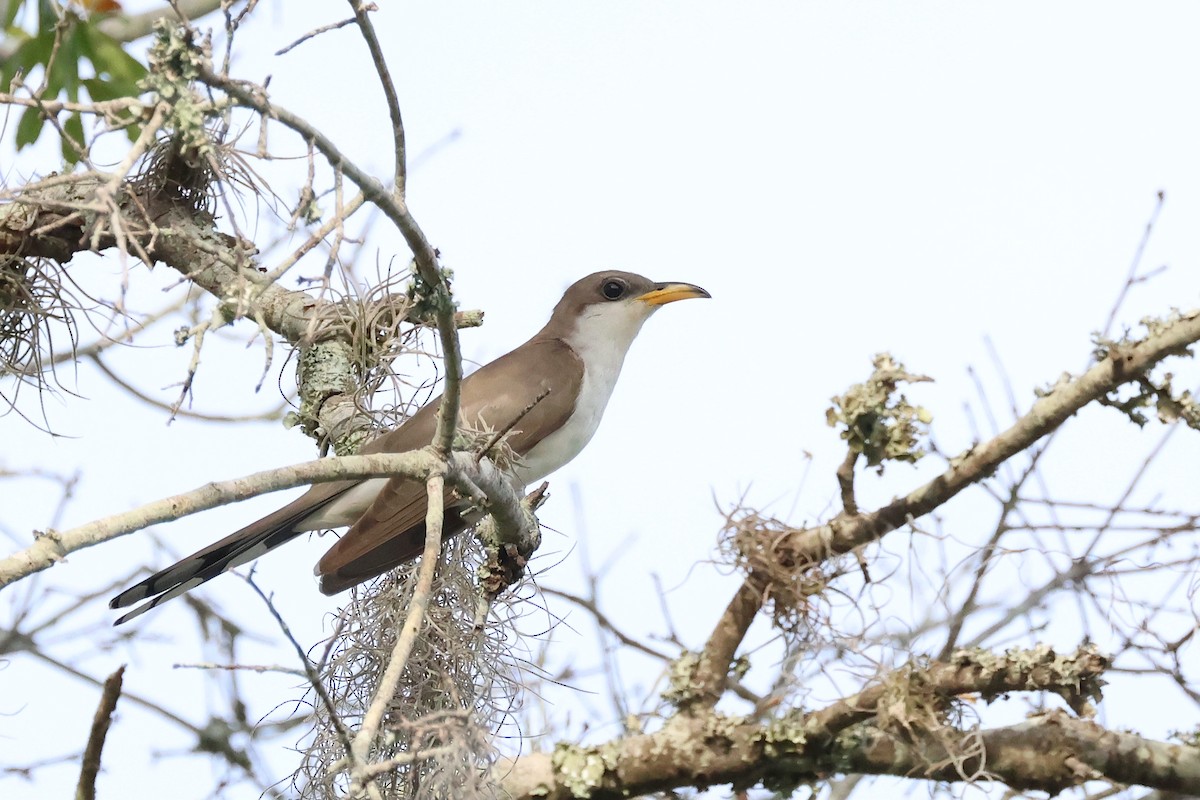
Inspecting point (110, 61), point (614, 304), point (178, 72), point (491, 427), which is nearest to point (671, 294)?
point (614, 304)

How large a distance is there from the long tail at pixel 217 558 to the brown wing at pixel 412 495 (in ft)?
1.00

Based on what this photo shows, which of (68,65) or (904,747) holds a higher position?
(68,65)

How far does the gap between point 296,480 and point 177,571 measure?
1427 mm

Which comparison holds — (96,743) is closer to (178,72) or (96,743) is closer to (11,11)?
(178,72)

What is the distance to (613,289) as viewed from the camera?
541 cm

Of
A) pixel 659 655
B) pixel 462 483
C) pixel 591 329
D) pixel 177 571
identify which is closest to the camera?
pixel 462 483

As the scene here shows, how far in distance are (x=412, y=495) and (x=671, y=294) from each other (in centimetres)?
189

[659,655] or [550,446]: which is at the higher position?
[550,446]

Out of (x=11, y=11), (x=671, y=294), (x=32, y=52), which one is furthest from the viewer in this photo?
(x=671, y=294)

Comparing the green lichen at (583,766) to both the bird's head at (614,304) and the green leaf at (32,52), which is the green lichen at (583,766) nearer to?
the bird's head at (614,304)

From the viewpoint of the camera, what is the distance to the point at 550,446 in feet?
14.9

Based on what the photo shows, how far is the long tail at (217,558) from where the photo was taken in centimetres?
361

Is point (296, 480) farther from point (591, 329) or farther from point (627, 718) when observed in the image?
point (591, 329)

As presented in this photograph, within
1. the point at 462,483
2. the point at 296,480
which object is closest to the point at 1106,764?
the point at 462,483
